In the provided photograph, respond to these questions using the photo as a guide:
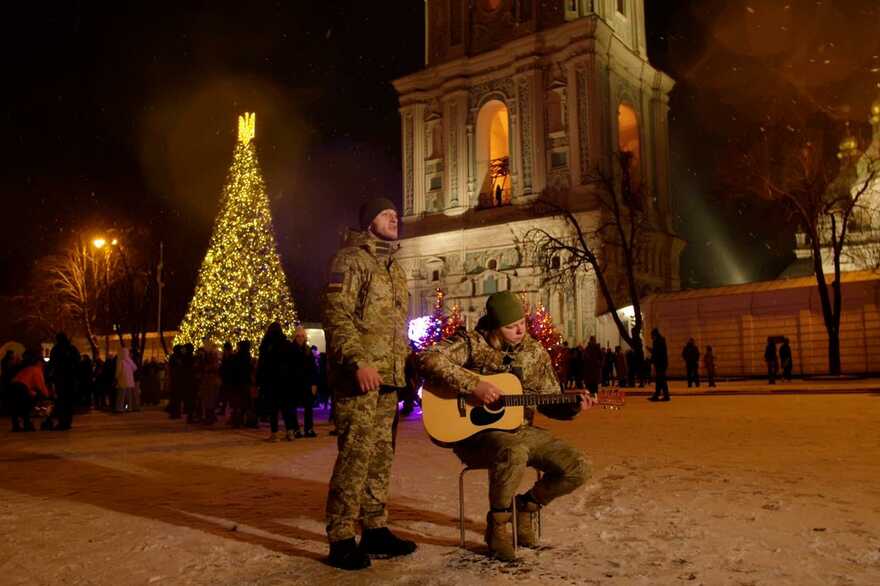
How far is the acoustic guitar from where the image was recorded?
14.3ft

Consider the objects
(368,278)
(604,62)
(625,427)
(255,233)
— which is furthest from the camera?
(604,62)

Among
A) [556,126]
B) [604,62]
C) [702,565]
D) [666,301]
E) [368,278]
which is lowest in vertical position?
→ [702,565]

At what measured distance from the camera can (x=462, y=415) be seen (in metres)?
4.39

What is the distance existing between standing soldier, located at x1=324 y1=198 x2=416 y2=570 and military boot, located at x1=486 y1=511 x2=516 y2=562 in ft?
1.69

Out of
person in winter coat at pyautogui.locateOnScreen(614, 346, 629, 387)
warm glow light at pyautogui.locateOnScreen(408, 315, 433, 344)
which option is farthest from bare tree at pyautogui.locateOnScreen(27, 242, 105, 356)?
person in winter coat at pyautogui.locateOnScreen(614, 346, 629, 387)

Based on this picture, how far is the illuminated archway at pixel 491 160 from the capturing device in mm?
42500

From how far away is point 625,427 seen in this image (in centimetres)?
1288

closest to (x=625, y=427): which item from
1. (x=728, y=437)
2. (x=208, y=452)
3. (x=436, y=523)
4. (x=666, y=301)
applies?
(x=728, y=437)

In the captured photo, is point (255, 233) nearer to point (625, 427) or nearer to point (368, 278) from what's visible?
point (625, 427)

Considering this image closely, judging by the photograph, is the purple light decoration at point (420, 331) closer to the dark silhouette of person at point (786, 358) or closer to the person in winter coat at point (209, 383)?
the person in winter coat at point (209, 383)

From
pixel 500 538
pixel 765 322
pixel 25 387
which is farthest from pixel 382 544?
pixel 765 322

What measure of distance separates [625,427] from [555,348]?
7588 mm

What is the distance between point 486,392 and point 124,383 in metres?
19.0

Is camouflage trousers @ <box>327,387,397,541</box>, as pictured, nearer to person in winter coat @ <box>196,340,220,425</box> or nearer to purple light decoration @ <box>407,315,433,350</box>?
A: person in winter coat @ <box>196,340,220,425</box>
